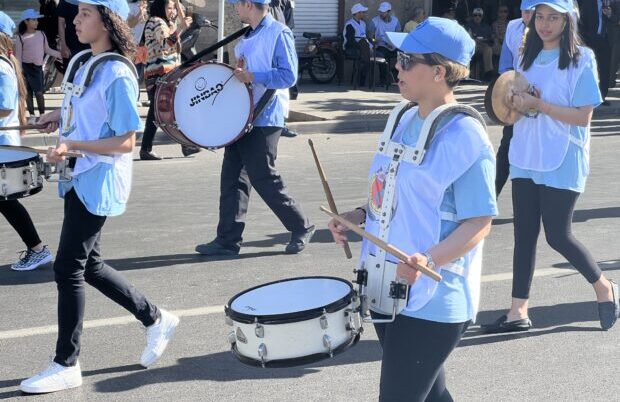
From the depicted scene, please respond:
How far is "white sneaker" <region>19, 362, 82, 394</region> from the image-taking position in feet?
17.3

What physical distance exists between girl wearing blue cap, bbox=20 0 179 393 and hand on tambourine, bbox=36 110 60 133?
385mm

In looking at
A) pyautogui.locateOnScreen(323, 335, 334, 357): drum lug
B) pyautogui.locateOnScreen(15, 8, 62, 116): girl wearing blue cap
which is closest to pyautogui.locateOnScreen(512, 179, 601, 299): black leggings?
pyautogui.locateOnScreen(323, 335, 334, 357): drum lug

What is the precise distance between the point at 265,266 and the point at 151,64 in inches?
199

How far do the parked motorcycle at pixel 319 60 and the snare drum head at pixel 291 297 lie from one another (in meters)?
16.9

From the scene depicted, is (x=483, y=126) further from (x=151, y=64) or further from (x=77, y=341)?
(x=151, y=64)

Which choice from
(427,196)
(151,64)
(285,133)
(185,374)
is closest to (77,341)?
(185,374)

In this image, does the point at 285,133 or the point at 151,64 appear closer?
the point at 151,64

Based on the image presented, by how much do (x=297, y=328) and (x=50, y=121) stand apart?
8.33 ft

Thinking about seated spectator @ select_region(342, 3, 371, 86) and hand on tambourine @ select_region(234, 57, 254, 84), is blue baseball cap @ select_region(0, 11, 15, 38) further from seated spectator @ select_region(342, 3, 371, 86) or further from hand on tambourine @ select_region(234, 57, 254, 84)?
seated spectator @ select_region(342, 3, 371, 86)

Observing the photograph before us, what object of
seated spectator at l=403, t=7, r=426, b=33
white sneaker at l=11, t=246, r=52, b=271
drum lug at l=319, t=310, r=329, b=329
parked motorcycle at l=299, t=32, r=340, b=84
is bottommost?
parked motorcycle at l=299, t=32, r=340, b=84

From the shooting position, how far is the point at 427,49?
376 centimetres

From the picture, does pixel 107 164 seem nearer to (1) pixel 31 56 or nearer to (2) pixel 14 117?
(2) pixel 14 117

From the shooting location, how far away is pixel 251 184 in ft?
26.8

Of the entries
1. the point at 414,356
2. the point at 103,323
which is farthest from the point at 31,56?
the point at 414,356
